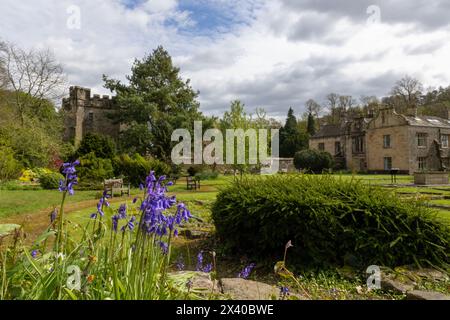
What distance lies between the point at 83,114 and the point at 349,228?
4185 centimetres

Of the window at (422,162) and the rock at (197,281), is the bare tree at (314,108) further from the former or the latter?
the rock at (197,281)

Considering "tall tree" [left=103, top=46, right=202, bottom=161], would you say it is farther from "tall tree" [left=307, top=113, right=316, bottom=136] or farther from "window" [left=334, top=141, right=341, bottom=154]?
"tall tree" [left=307, top=113, right=316, bottom=136]

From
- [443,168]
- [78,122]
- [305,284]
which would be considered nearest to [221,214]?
[305,284]

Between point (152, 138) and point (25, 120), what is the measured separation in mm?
11121

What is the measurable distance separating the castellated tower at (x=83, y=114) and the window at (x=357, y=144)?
31393 millimetres

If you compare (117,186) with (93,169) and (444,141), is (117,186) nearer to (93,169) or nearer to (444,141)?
(93,169)

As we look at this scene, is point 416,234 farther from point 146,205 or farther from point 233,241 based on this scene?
point 146,205

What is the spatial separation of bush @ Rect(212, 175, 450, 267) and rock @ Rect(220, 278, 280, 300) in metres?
1.52

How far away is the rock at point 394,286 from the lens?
163 inches

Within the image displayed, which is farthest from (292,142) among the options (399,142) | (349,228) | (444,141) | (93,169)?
(349,228)

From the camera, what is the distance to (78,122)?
41156 mm

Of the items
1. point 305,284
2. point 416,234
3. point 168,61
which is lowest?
point 305,284

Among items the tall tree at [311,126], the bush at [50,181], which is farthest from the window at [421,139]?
the bush at [50,181]

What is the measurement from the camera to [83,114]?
41406 millimetres
